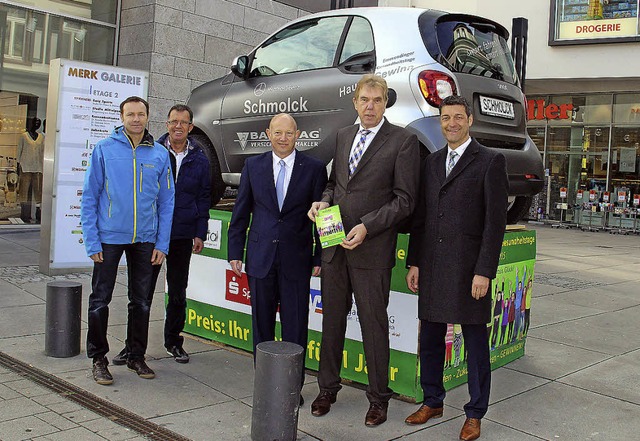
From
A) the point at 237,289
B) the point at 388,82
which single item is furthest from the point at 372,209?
the point at 237,289

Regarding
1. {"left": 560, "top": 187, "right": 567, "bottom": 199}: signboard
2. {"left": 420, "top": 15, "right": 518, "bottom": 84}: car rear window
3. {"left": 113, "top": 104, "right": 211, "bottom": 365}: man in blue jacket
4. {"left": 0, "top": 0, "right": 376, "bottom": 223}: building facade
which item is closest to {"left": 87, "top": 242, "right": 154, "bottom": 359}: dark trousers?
{"left": 113, "top": 104, "right": 211, "bottom": 365}: man in blue jacket

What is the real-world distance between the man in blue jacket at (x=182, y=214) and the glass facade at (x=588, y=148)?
58.4 ft

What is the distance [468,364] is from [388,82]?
2.31 metres

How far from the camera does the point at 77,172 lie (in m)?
8.00

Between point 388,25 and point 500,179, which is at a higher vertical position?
point 388,25

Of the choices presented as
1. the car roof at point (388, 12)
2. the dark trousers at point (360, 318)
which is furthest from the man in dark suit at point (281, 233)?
the car roof at point (388, 12)

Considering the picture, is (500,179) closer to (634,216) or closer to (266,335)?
(266,335)

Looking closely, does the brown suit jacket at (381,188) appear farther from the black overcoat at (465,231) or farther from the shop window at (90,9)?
the shop window at (90,9)

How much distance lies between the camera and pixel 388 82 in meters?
5.12

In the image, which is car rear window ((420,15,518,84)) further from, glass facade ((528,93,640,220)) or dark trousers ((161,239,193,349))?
glass facade ((528,93,640,220))

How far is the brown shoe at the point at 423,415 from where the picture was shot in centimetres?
392

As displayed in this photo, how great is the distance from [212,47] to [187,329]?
288 inches

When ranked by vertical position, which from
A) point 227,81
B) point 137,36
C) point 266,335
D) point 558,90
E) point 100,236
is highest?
point 558,90

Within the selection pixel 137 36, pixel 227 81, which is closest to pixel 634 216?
pixel 137 36
